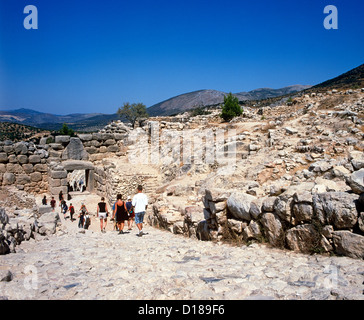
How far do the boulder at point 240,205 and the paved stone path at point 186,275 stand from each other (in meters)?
0.66

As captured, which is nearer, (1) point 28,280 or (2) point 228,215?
(1) point 28,280

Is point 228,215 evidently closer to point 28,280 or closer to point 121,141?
point 28,280

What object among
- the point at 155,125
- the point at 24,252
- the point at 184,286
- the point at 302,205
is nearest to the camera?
the point at 184,286

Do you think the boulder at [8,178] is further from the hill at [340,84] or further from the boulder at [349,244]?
the hill at [340,84]

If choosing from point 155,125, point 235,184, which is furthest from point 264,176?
point 155,125

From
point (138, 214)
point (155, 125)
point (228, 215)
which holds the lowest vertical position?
point (138, 214)

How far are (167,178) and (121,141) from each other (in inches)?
212

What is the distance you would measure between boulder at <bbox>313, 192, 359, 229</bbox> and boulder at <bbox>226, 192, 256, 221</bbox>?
151 centimetres

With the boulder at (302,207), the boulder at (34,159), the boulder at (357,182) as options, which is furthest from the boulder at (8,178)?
the boulder at (357,182)

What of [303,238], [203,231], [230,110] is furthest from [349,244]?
[230,110]

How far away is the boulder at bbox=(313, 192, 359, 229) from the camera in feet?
13.2

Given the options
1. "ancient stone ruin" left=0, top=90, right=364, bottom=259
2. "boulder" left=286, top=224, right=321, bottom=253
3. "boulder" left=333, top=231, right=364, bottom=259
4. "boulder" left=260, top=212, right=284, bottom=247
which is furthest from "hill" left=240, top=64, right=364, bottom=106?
"boulder" left=333, top=231, right=364, bottom=259

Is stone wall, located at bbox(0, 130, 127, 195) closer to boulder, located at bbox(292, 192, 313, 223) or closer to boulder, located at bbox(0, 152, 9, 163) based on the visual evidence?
boulder, located at bbox(0, 152, 9, 163)

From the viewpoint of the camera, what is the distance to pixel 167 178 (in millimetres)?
14711
